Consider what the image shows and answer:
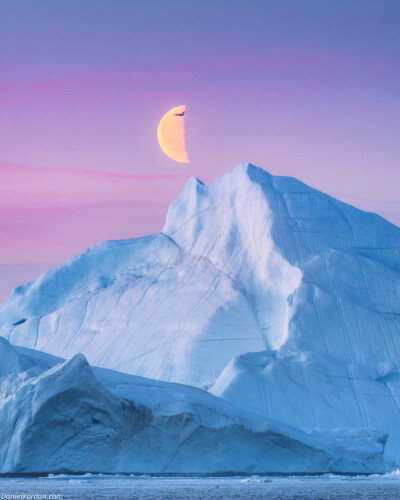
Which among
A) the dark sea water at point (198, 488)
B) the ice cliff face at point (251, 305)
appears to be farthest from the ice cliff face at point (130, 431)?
the ice cliff face at point (251, 305)

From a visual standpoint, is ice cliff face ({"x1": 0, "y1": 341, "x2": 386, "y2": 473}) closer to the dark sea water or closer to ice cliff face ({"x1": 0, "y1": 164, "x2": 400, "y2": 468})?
the dark sea water

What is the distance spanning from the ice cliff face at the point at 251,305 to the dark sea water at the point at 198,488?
5.86m

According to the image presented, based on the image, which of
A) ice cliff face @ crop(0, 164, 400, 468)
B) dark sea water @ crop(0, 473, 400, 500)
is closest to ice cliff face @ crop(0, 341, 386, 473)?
dark sea water @ crop(0, 473, 400, 500)

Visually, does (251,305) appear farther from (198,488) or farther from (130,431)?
(198,488)

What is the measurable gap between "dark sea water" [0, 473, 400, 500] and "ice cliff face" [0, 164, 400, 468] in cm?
Result: 586

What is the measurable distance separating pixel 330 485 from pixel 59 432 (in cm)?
606

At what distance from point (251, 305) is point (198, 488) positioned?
14485 mm

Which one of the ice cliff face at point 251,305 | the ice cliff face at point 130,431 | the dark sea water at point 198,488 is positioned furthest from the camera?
the ice cliff face at point 251,305

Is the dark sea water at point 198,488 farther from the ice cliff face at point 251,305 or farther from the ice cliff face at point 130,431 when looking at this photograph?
the ice cliff face at point 251,305

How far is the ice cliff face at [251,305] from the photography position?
3177 cm

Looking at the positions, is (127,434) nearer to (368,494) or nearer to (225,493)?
(225,493)

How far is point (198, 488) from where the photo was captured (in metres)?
22.3

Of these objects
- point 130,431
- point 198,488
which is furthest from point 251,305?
point 198,488

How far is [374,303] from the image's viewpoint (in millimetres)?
35281
